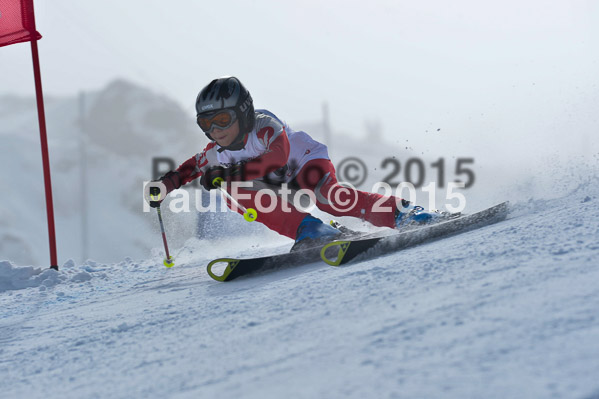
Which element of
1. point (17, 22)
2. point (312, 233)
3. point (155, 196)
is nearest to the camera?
point (312, 233)

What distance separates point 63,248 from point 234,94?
21.3 metres

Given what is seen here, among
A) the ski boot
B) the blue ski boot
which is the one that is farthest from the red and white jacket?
the ski boot

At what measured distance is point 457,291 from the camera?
180 cm

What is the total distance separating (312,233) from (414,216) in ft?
2.30

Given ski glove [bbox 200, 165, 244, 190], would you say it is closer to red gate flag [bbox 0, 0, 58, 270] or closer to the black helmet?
the black helmet

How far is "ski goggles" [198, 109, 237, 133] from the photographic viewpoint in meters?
3.79

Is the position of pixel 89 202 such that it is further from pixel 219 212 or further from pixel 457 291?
pixel 457 291

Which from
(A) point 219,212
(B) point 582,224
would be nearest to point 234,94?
(B) point 582,224

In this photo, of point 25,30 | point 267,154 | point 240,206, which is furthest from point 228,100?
point 25,30

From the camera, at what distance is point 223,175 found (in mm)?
3656

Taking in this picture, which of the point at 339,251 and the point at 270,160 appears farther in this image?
the point at 270,160

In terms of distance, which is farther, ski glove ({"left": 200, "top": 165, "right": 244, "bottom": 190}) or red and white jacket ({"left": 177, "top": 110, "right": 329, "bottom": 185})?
red and white jacket ({"left": 177, "top": 110, "right": 329, "bottom": 185})

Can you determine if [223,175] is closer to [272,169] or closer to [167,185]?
[272,169]

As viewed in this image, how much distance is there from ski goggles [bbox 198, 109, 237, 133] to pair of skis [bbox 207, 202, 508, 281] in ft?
3.41
